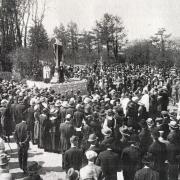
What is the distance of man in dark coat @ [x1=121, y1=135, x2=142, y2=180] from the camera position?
758 centimetres

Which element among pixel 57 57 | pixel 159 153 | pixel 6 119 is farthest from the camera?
pixel 57 57

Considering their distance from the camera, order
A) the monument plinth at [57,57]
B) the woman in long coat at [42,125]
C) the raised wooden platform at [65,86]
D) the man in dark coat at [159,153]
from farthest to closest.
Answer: the monument plinth at [57,57] < the raised wooden platform at [65,86] < the woman in long coat at [42,125] < the man in dark coat at [159,153]

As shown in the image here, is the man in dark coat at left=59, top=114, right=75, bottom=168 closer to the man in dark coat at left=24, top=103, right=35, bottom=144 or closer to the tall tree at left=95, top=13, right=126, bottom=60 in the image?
the man in dark coat at left=24, top=103, right=35, bottom=144

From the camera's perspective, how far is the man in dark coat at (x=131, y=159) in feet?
24.9

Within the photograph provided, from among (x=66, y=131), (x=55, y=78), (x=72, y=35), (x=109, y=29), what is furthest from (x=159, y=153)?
(x=72, y=35)

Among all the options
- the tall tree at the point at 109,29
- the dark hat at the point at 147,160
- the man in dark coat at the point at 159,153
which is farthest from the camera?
the tall tree at the point at 109,29

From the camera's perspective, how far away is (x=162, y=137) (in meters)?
8.34

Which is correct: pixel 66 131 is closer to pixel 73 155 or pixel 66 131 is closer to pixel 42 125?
pixel 42 125

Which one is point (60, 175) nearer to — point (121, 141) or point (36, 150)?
point (121, 141)

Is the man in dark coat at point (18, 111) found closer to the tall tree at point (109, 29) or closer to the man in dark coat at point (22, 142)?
the man in dark coat at point (22, 142)

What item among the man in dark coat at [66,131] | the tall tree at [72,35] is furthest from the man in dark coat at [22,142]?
the tall tree at [72,35]

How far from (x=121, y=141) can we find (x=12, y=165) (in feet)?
11.9

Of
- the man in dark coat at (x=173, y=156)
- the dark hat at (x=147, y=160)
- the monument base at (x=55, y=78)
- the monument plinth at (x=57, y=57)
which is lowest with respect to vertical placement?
the man in dark coat at (x=173, y=156)

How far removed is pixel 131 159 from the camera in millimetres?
7617
